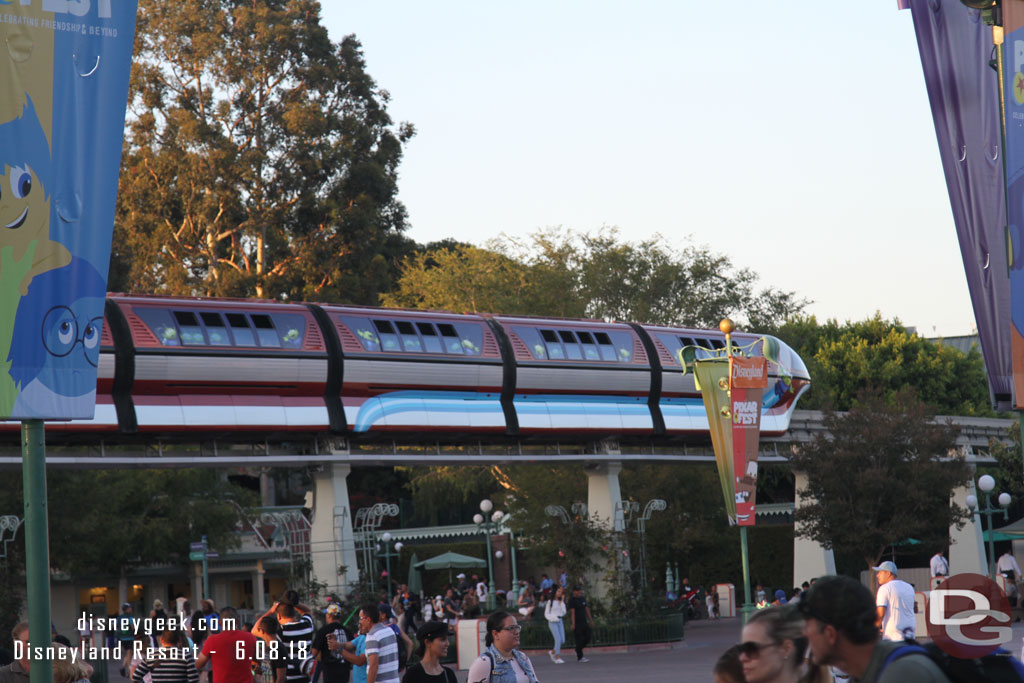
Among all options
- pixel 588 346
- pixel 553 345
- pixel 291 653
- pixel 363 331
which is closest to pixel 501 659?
pixel 291 653

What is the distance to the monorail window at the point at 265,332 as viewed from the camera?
28219mm

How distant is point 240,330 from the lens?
27891mm

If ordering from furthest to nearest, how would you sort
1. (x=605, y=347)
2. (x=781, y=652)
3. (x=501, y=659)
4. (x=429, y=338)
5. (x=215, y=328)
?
1. (x=605, y=347)
2. (x=429, y=338)
3. (x=215, y=328)
4. (x=501, y=659)
5. (x=781, y=652)

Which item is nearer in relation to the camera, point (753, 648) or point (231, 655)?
point (753, 648)

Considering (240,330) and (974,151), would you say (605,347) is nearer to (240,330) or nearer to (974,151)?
(240,330)

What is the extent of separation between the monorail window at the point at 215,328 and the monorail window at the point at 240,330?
0.18m

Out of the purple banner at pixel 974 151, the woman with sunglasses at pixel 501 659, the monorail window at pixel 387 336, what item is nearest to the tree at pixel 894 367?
the monorail window at pixel 387 336

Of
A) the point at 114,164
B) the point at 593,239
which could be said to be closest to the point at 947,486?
the point at 593,239

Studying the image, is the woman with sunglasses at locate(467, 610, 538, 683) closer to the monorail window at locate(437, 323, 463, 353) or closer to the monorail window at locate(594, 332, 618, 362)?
the monorail window at locate(437, 323, 463, 353)

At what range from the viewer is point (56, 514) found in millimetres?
38844

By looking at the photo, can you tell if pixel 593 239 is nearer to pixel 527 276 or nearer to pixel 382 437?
pixel 527 276

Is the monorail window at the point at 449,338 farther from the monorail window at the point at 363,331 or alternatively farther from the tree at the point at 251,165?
the tree at the point at 251,165

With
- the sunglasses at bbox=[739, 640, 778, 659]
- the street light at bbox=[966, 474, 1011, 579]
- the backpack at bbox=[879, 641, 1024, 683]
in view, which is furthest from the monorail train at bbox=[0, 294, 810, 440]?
the backpack at bbox=[879, 641, 1024, 683]

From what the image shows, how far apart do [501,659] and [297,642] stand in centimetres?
560
